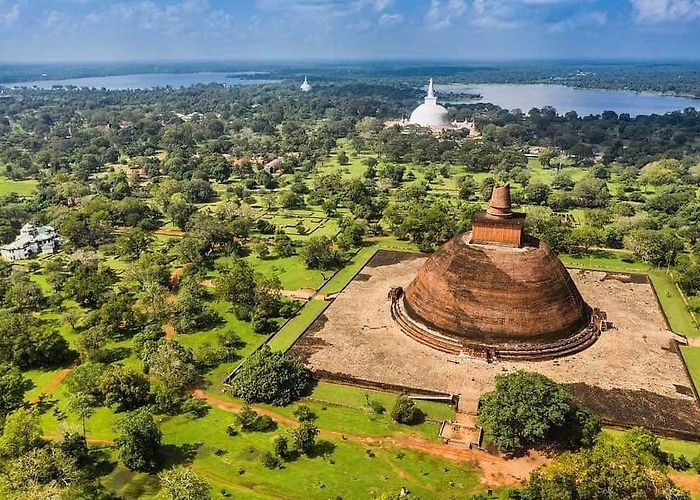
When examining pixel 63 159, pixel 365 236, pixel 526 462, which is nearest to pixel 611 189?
pixel 365 236

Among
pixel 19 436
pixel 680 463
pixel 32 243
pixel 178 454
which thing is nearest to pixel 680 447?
pixel 680 463

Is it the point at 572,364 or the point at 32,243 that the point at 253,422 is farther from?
the point at 32,243

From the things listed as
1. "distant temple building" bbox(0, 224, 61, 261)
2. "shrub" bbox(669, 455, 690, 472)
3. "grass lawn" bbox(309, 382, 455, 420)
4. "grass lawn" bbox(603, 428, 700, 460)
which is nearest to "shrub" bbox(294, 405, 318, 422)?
"grass lawn" bbox(309, 382, 455, 420)

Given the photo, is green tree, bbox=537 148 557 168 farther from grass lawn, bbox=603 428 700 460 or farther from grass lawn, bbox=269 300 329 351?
grass lawn, bbox=603 428 700 460

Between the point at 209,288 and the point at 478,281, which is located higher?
the point at 478,281

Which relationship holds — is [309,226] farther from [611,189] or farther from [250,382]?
[611,189]

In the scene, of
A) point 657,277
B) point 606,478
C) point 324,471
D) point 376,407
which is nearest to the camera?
point 606,478

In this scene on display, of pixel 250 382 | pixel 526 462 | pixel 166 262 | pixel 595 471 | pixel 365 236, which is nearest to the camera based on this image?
pixel 595 471

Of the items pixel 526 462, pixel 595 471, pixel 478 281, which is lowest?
pixel 526 462
